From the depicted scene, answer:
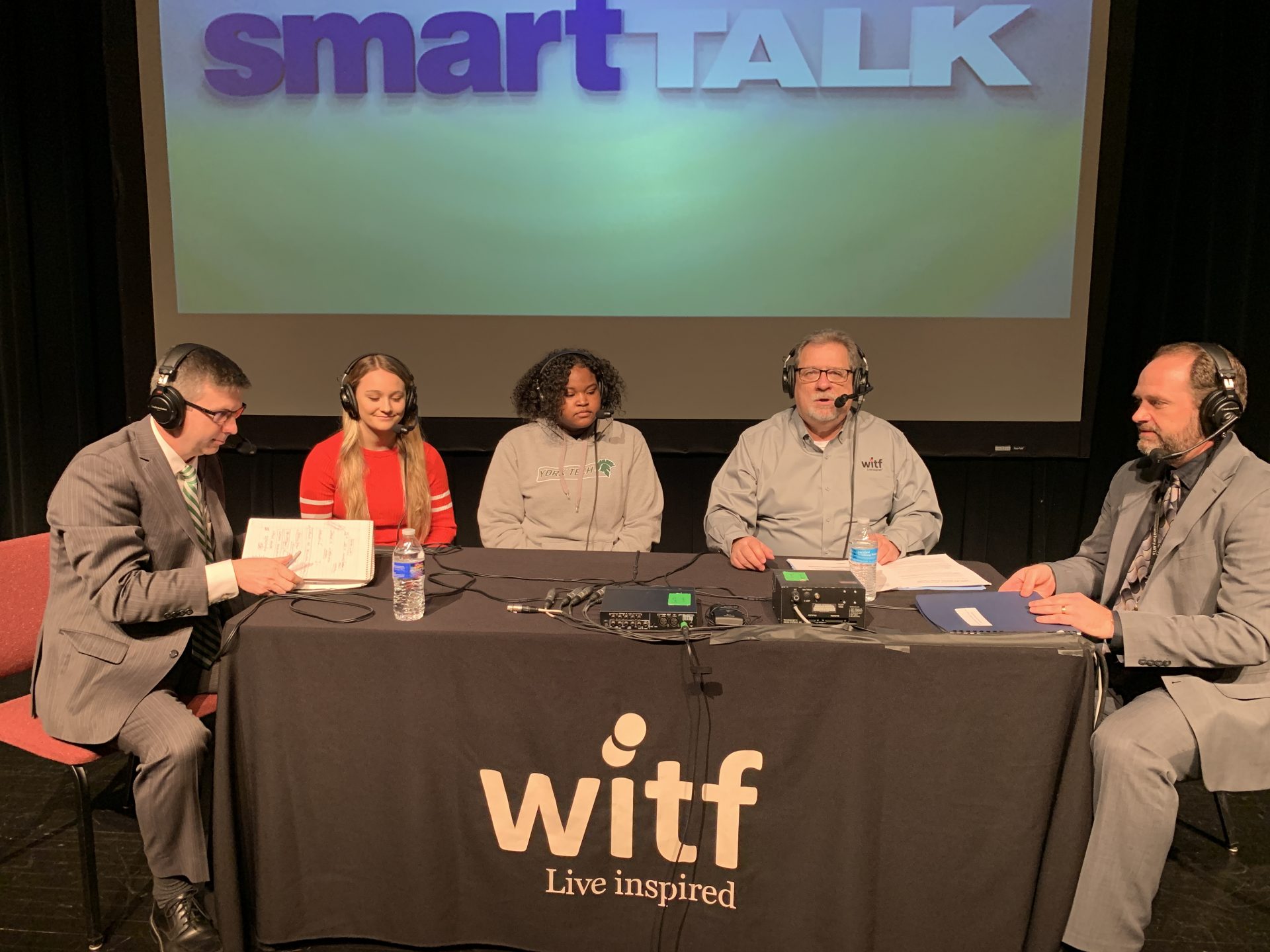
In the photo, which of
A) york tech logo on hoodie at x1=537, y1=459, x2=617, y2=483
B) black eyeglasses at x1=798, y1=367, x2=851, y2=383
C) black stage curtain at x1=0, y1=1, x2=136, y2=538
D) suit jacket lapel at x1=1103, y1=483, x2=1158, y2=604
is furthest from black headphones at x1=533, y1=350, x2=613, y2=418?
black stage curtain at x1=0, y1=1, x2=136, y2=538

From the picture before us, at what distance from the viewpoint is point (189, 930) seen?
6.48 feet

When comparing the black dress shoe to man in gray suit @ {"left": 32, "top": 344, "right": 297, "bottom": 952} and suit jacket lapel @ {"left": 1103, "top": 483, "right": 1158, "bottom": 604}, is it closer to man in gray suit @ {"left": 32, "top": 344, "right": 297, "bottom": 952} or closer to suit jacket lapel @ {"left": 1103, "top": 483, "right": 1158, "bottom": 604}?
man in gray suit @ {"left": 32, "top": 344, "right": 297, "bottom": 952}

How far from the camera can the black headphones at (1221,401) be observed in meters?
2.08

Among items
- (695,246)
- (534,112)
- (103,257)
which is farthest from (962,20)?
(103,257)

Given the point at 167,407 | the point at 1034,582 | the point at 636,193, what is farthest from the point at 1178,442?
the point at 636,193

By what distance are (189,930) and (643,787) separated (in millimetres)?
1088

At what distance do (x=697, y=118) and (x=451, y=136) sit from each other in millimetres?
1144

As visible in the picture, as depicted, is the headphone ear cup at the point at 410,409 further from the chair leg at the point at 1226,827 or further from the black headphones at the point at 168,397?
the chair leg at the point at 1226,827

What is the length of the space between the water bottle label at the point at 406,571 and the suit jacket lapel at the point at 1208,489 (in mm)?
1838

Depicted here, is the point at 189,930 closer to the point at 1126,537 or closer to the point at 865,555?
the point at 865,555

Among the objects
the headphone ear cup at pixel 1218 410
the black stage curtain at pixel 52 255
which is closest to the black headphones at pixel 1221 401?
the headphone ear cup at pixel 1218 410

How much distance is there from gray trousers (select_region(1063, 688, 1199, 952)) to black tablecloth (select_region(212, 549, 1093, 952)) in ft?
0.15

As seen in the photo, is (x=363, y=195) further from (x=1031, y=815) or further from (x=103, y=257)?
(x=1031, y=815)

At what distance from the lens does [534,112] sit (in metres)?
4.00
